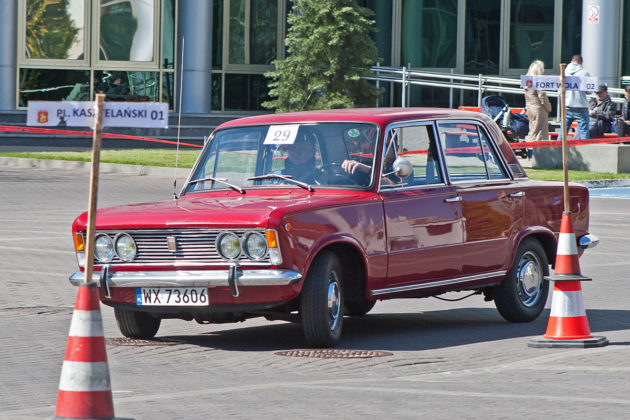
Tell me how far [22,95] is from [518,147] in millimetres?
15424

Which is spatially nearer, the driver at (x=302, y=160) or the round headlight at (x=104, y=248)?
the round headlight at (x=104, y=248)

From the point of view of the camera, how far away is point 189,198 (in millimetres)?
9680

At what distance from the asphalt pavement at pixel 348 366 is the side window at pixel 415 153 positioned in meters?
1.15

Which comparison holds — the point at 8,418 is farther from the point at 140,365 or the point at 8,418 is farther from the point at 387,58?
the point at 387,58

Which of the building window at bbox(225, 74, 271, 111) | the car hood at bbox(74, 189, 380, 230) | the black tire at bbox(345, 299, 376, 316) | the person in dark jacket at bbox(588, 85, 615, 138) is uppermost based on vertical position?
→ the building window at bbox(225, 74, 271, 111)

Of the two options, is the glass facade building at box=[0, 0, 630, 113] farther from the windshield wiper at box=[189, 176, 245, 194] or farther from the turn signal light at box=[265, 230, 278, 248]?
the turn signal light at box=[265, 230, 278, 248]

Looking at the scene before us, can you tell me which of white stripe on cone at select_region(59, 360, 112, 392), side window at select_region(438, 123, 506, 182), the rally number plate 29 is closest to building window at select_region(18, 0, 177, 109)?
side window at select_region(438, 123, 506, 182)

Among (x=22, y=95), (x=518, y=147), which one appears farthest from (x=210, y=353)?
(x=22, y=95)

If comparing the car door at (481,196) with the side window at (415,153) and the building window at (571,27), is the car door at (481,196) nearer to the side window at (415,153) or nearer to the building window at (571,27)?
the side window at (415,153)

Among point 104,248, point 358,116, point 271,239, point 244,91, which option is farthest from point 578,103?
point 271,239

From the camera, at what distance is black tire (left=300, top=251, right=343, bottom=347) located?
27.9 ft

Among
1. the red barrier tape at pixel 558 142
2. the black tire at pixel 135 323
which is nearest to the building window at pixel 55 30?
the red barrier tape at pixel 558 142

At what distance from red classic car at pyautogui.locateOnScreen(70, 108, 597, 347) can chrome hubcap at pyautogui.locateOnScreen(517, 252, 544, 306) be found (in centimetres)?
1

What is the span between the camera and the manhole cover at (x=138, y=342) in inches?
359
